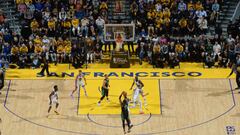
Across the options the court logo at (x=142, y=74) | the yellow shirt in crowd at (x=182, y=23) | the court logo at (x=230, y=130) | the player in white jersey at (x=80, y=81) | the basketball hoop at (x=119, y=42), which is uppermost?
the yellow shirt in crowd at (x=182, y=23)

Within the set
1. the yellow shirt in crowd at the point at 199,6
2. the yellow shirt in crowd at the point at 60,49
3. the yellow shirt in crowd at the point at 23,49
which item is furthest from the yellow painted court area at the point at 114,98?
the yellow shirt in crowd at the point at 199,6

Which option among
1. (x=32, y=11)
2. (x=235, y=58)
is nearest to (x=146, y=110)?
(x=235, y=58)

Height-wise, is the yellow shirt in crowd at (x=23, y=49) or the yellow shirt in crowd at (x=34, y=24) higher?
the yellow shirt in crowd at (x=34, y=24)

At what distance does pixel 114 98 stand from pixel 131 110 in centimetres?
160

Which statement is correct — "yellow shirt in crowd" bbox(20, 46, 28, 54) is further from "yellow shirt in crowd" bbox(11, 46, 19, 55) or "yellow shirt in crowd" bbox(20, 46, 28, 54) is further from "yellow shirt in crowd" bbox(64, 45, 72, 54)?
"yellow shirt in crowd" bbox(64, 45, 72, 54)

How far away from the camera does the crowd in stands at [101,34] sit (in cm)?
4106

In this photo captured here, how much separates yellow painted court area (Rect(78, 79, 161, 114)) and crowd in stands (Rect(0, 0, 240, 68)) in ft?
8.38

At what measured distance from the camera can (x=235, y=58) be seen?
40.7m

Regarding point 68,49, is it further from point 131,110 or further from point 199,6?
point 199,6

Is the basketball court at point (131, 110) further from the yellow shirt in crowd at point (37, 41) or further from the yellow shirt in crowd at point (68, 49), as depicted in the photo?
the yellow shirt in crowd at point (37, 41)

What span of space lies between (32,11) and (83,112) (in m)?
9.75

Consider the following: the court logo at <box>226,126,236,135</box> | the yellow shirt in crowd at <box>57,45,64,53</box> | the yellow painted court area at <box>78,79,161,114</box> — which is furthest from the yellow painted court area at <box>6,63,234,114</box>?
the court logo at <box>226,126,236,135</box>

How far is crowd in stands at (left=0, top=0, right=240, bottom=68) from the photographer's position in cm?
4106

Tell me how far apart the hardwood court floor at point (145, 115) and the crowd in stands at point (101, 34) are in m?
2.39
